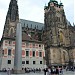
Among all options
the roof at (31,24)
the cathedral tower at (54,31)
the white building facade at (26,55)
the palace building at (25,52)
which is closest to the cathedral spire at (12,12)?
the roof at (31,24)

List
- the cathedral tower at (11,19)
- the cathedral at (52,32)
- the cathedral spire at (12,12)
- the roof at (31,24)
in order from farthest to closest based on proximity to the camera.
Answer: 1. the roof at (31,24)
2. the cathedral spire at (12,12)
3. the cathedral tower at (11,19)
4. the cathedral at (52,32)

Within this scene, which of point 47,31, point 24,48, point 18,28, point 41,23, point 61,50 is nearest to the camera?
point 18,28

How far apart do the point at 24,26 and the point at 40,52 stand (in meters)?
23.9

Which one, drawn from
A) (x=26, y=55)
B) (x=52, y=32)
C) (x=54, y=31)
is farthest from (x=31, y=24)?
(x=26, y=55)

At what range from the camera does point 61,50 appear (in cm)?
6656

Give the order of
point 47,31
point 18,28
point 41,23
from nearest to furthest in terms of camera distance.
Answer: point 18,28, point 47,31, point 41,23

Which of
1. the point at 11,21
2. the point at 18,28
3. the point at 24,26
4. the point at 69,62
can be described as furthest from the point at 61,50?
the point at 18,28

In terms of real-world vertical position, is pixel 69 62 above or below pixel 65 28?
below

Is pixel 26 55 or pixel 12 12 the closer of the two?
pixel 26 55

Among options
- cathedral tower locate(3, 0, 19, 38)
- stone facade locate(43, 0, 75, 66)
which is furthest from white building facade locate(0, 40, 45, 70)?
cathedral tower locate(3, 0, 19, 38)

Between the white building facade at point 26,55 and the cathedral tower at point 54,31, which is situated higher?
the cathedral tower at point 54,31

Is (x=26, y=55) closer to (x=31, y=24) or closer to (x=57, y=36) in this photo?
(x=57, y=36)

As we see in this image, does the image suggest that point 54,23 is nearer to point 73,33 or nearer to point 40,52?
point 73,33

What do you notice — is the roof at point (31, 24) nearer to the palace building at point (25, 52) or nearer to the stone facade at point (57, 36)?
the stone facade at point (57, 36)
